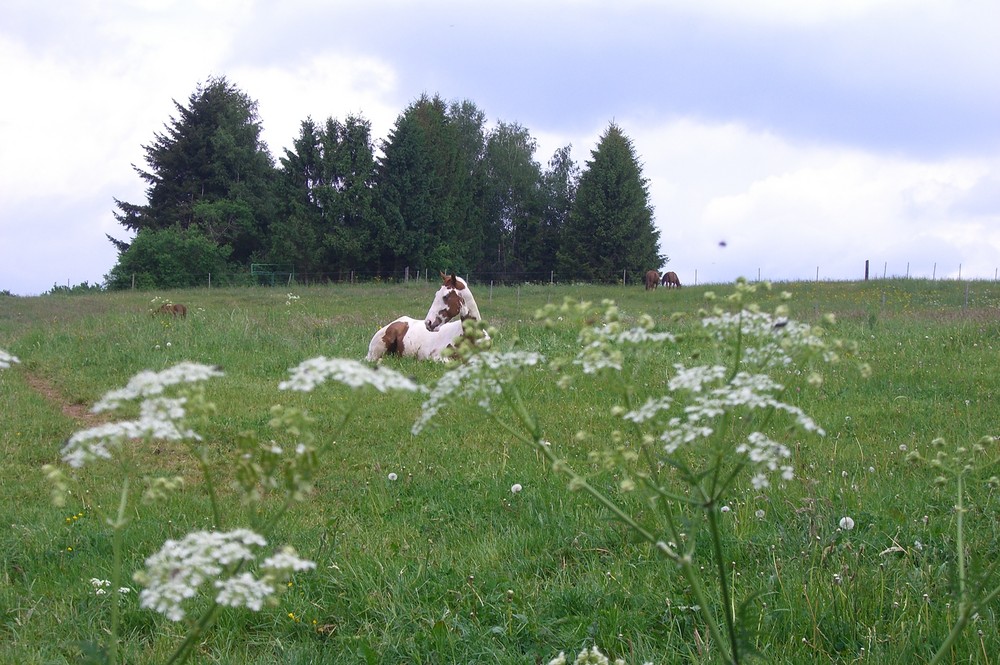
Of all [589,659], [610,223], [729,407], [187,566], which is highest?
[610,223]

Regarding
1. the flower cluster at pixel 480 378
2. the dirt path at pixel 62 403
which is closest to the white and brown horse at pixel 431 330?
the dirt path at pixel 62 403

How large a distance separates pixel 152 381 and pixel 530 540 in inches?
140

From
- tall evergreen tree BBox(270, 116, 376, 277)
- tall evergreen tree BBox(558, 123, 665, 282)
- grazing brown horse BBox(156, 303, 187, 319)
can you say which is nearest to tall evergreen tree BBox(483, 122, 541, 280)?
tall evergreen tree BBox(558, 123, 665, 282)

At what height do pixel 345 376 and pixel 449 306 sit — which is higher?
pixel 345 376

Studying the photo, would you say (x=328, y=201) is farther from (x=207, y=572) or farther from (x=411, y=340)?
(x=207, y=572)

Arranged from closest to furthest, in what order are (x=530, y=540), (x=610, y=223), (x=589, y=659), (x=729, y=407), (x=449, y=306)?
(x=729, y=407) < (x=589, y=659) < (x=530, y=540) < (x=449, y=306) < (x=610, y=223)

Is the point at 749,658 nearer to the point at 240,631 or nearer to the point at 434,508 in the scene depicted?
the point at 240,631

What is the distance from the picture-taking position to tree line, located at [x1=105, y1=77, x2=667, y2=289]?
54.7m

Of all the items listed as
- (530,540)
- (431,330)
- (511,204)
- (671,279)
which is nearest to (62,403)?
(431,330)

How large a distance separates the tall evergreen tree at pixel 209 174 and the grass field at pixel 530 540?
52.7 m

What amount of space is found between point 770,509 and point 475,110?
6910cm

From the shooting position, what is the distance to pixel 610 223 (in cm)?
6109

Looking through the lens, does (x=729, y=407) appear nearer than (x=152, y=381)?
No

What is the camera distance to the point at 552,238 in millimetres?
68938
